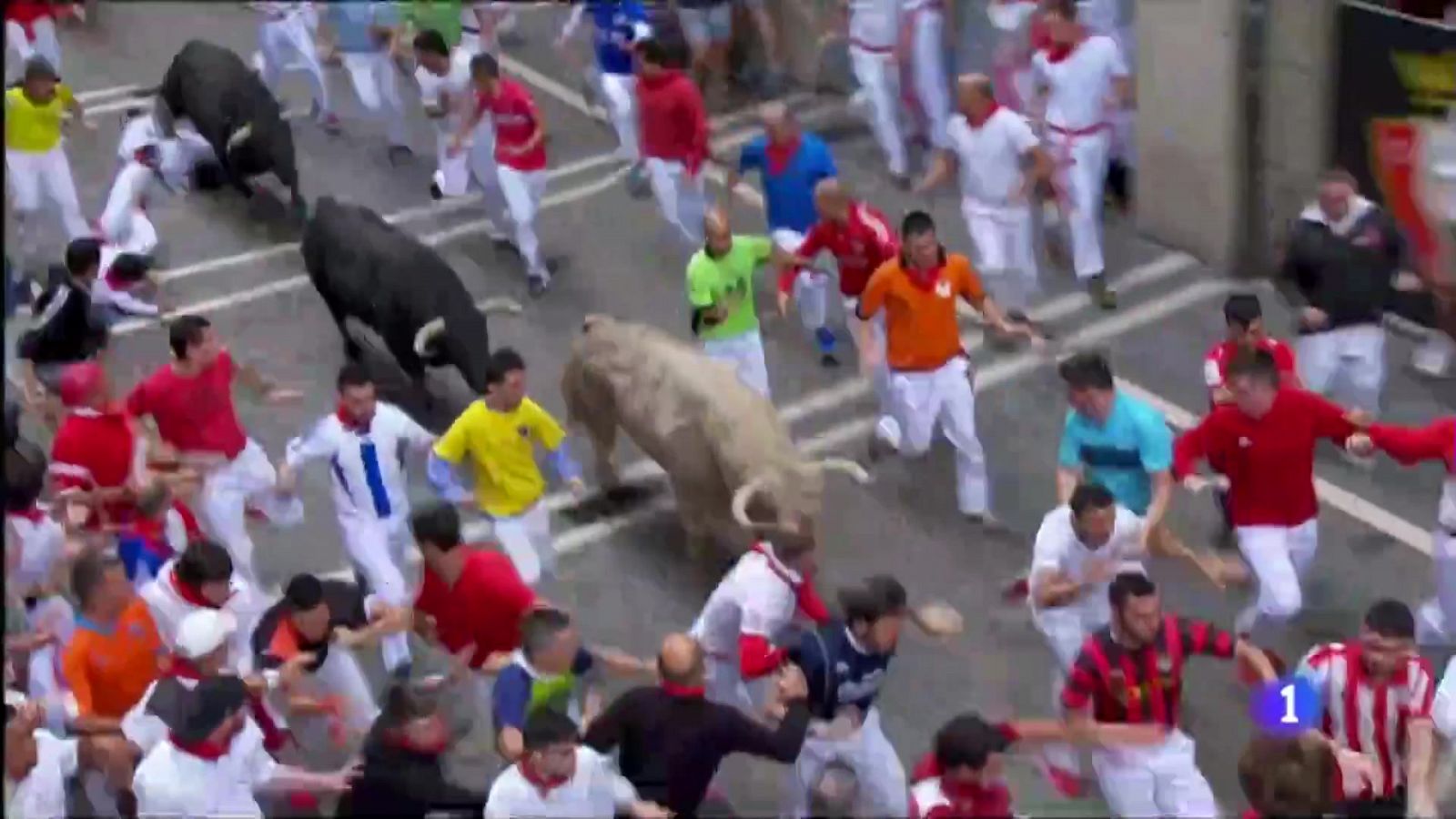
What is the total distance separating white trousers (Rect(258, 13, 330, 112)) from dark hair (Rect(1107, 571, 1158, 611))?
11462 mm

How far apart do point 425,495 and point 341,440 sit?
1855 millimetres

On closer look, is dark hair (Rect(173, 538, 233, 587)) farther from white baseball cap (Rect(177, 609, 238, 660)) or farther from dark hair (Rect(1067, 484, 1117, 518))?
dark hair (Rect(1067, 484, 1117, 518))

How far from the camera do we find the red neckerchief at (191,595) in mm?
8055

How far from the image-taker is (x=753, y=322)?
1104 cm

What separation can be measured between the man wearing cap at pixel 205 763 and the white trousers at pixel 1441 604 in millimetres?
4885

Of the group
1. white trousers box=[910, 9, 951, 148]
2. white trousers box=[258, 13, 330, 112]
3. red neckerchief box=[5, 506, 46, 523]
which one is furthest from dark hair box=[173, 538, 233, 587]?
white trousers box=[258, 13, 330, 112]

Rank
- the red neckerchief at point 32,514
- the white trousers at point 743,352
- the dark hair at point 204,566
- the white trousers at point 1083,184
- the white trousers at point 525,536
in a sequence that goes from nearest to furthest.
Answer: the dark hair at point 204,566, the red neckerchief at point 32,514, the white trousers at point 525,536, the white trousers at point 743,352, the white trousers at point 1083,184

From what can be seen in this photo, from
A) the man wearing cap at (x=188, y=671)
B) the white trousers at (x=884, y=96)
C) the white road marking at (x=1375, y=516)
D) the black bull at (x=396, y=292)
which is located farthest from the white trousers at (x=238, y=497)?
the white trousers at (x=884, y=96)

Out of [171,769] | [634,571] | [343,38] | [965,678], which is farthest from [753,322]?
[343,38]

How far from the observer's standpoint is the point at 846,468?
34.5 ft

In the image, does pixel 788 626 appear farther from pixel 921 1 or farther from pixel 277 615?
pixel 921 1

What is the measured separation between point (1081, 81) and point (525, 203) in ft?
12.7

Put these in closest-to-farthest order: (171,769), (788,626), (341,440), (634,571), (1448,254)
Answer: (171,769), (788,626), (341,440), (634,571), (1448,254)

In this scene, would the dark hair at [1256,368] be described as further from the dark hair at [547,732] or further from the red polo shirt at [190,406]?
the red polo shirt at [190,406]
